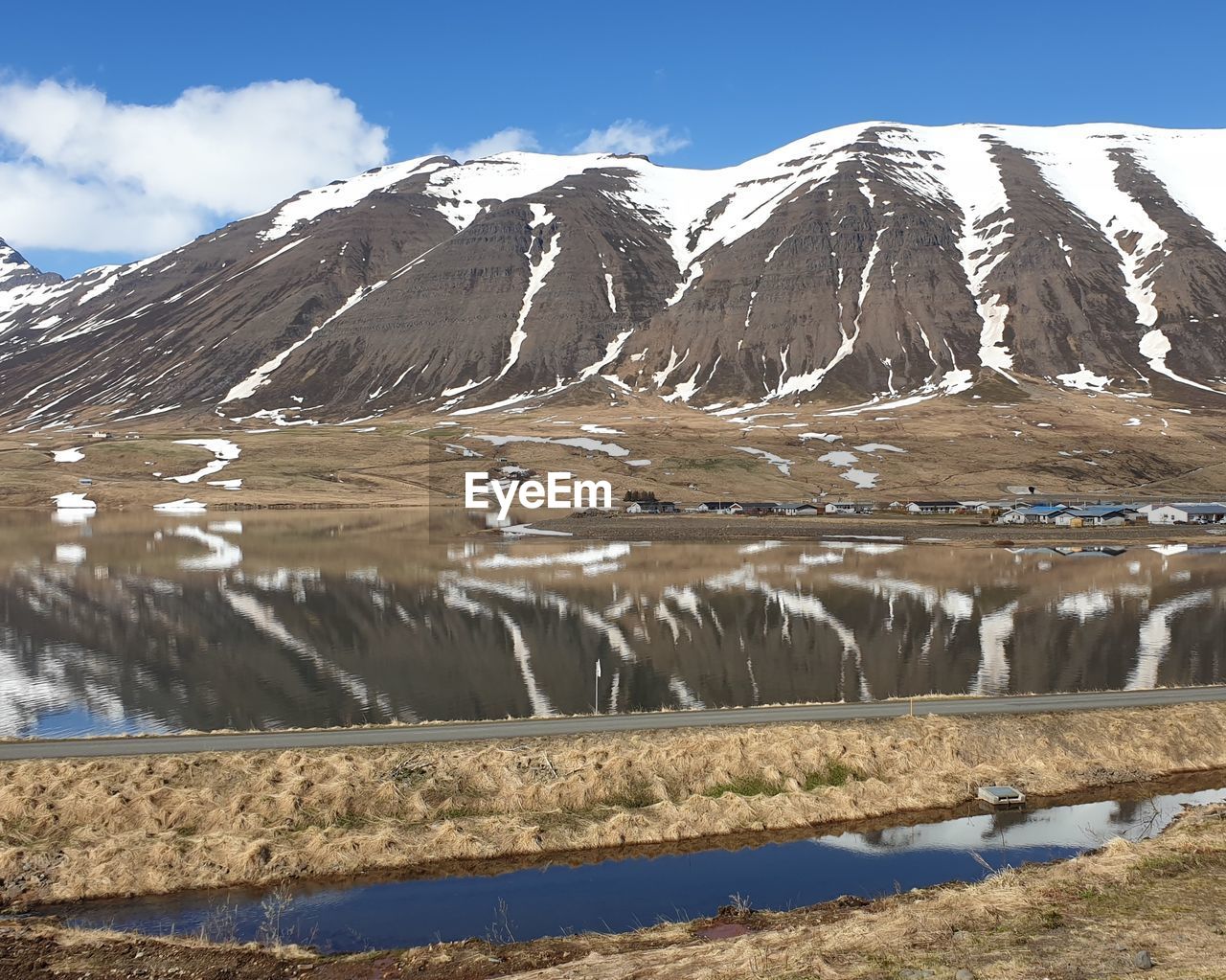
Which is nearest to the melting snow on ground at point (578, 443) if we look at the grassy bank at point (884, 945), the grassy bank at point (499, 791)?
the grassy bank at point (499, 791)

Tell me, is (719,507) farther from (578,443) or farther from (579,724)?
(579,724)

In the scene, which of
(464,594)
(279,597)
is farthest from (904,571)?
(279,597)

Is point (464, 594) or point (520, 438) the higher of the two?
point (520, 438)

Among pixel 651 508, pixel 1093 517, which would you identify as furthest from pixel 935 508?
pixel 651 508

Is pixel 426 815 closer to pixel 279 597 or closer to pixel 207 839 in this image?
pixel 207 839

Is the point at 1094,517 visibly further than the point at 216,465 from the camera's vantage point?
No
